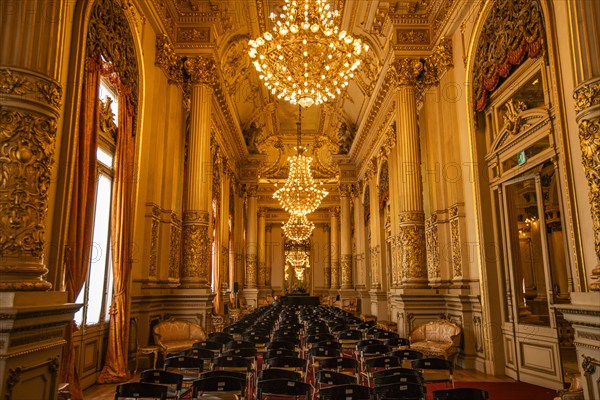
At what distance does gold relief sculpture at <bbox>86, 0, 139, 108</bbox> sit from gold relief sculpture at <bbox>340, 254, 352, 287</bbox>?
16.0 m

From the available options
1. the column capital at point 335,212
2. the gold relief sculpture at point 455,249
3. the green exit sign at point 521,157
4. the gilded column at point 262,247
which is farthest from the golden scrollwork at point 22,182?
the column capital at point 335,212

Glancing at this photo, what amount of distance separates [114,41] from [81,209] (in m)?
2.93

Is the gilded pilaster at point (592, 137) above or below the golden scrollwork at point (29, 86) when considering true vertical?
below

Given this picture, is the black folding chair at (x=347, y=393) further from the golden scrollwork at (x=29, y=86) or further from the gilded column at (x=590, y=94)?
the golden scrollwork at (x=29, y=86)

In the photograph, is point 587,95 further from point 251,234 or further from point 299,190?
point 251,234

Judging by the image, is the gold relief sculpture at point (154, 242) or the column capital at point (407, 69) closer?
the gold relief sculpture at point (154, 242)

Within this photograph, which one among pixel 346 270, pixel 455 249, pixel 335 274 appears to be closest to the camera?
pixel 455 249

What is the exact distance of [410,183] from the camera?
10.6 metres

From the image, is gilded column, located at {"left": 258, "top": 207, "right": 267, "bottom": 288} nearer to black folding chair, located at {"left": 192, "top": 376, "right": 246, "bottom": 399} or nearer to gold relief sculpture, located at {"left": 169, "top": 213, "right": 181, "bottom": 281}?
gold relief sculpture, located at {"left": 169, "top": 213, "right": 181, "bottom": 281}

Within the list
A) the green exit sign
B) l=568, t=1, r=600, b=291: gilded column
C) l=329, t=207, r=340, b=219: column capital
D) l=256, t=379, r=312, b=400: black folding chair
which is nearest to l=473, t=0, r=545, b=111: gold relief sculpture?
the green exit sign

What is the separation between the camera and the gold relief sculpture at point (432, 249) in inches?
391

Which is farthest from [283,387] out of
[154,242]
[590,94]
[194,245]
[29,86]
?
[194,245]

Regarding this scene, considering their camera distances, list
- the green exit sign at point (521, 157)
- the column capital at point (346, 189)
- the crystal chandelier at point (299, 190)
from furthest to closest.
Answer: the column capital at point (346, 189)
the crystal chandelier at point (299, 190)
the green exit sign at point (521, 157)

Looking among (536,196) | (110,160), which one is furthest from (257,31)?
(536,196)
